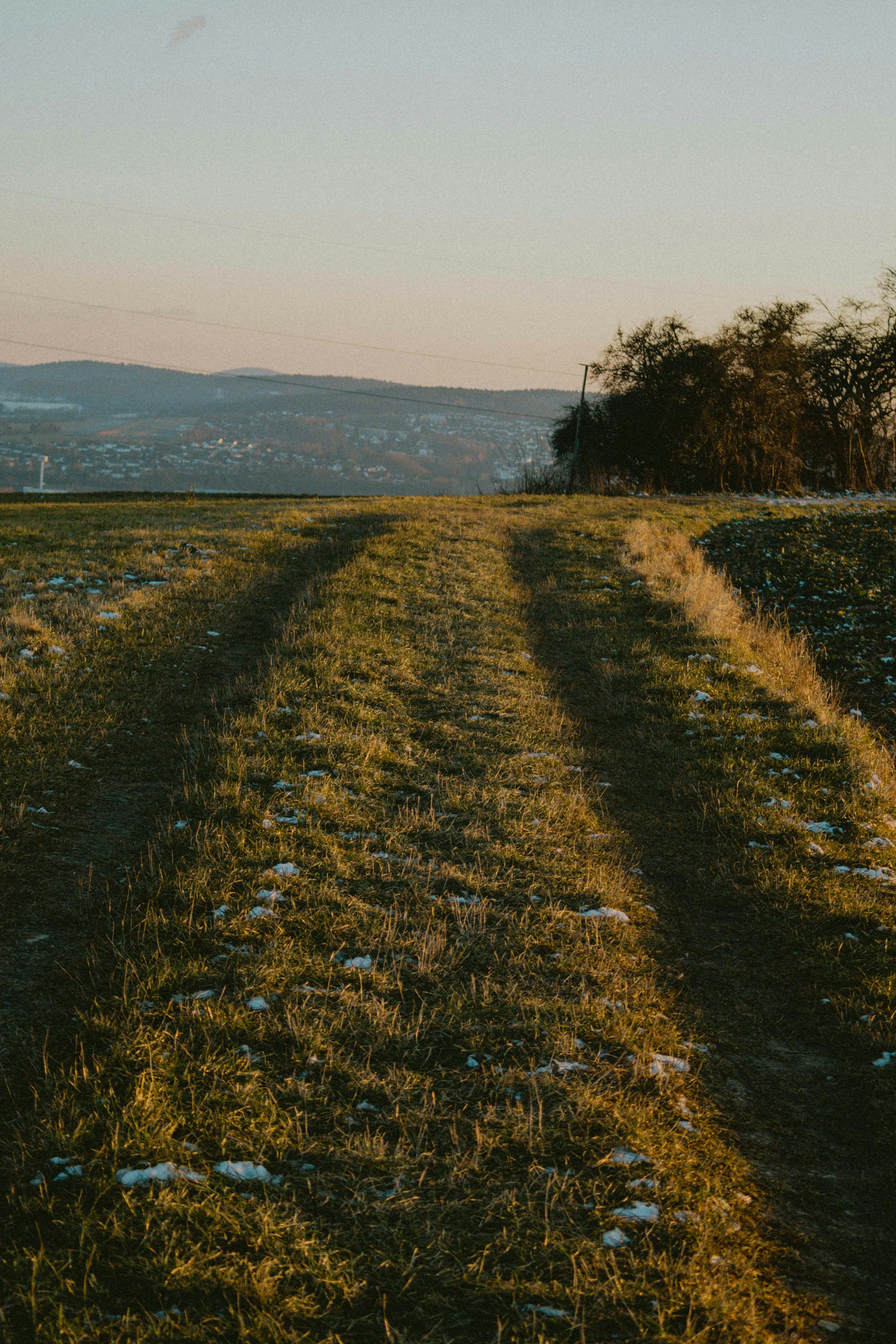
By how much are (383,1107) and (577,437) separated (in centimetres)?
5008

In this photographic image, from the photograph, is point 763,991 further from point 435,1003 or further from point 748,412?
point 748,412

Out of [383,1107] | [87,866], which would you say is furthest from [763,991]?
[87,866]

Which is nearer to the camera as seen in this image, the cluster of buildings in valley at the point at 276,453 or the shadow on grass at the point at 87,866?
the shadow on grass at the point at 87,866

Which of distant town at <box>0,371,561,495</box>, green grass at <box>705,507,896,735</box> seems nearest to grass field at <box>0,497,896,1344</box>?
green grass at <box>705,507,896,735</box>

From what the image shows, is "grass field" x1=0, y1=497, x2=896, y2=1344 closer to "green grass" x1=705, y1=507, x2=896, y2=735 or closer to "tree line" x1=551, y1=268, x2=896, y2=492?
"green grass" x1=705, y1=507, x2=896, y2=735

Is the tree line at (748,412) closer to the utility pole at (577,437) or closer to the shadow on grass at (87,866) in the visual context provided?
the utility pole at (577,437)

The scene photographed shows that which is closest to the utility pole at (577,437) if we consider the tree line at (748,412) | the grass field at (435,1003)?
the tree line at (748,412)

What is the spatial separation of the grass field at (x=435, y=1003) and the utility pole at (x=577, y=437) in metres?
39.9

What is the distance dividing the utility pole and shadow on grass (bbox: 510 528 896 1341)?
40.0 metres

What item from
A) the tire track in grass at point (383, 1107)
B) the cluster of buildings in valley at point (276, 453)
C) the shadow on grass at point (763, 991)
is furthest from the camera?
the cluster of buildings in valley at point (276, 453)

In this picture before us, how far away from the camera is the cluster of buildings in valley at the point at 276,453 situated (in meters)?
121

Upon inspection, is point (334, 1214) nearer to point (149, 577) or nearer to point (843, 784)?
point (843, 784)

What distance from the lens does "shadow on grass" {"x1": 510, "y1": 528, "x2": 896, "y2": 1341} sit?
3.66 metres

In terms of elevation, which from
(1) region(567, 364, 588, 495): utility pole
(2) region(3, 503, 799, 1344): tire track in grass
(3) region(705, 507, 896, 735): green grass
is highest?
(1) region(567, 364, 588, 495): utility pole
